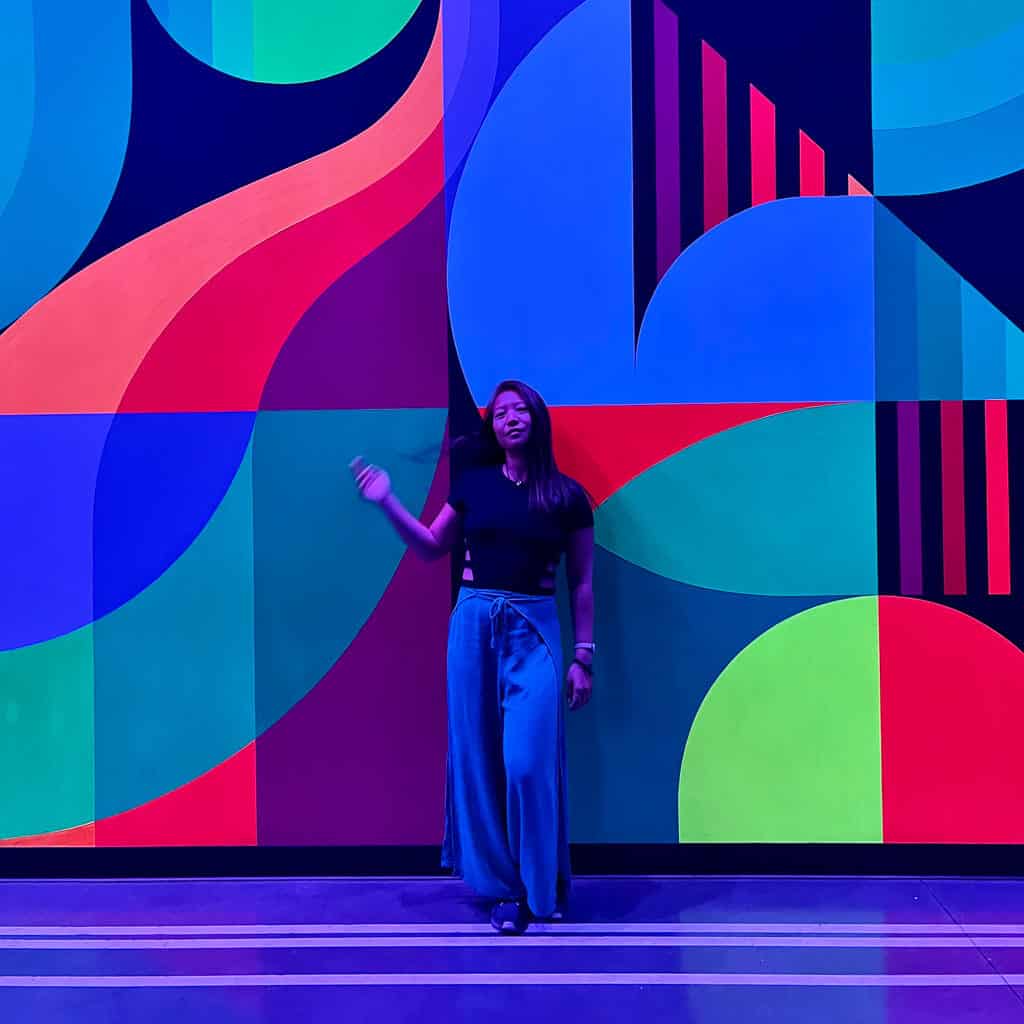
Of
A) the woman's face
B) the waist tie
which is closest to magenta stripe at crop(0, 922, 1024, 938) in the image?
the waist tie

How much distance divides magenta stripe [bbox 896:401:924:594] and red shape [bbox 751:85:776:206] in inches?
35.1

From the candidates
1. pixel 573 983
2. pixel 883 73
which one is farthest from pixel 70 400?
pixel 883 73

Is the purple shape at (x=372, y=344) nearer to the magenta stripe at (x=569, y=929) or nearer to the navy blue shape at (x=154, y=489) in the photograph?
the navy blue shape at (x=154, y=489)

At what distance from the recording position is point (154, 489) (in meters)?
3.34

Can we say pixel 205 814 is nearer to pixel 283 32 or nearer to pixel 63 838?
pixel 63 838

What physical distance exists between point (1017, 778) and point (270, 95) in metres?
3.59

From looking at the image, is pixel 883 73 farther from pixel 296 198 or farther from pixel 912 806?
pixel 912 806

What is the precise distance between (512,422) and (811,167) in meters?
1.45

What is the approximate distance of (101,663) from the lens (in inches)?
132

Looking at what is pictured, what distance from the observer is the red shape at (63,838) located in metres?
3.35

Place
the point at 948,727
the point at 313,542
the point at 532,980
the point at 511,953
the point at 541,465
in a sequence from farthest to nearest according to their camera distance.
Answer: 1. the point at 313,542
2. the point at 948,727
3. the point at 541,465
4. the point at 511,953
5. the point at 532,980

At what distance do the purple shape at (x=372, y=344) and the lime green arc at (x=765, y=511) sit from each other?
0.85 meters

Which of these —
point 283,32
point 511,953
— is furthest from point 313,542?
point 283,32

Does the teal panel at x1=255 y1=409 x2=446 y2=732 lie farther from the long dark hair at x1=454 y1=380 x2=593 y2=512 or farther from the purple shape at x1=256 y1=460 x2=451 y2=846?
the long dark hair at x1=454 y1=380 x2=593 y2=512
